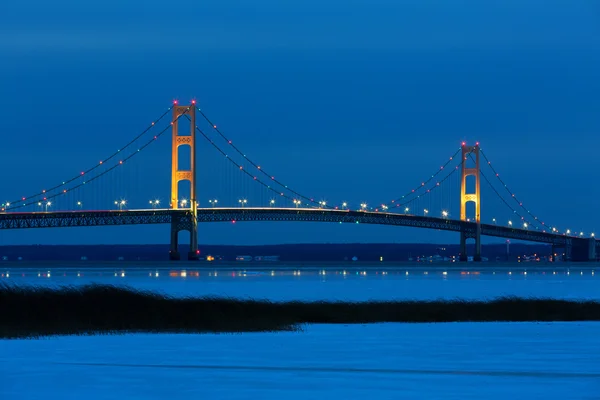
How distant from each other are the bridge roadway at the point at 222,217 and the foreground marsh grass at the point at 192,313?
5434 centimetres

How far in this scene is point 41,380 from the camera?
14.1m

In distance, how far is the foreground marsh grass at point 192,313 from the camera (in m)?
20.0

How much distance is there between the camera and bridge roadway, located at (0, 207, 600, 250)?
77500 millimetres

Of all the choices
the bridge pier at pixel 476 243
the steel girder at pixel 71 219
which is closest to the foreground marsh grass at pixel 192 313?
the steel girder at pixel 71 219

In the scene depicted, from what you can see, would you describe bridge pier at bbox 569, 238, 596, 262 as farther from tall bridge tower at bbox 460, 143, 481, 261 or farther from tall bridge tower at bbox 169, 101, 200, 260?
tall bridge tower at bbox 169, 101, 200, 260

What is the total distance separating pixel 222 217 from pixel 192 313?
61.4 metres

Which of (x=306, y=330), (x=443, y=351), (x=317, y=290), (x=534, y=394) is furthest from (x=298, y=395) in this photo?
(x=317, y=290)

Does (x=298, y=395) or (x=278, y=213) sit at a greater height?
(x=278, y=213)

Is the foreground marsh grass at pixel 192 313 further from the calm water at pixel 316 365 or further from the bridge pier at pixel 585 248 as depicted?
the bridge pier at pixel 585 248

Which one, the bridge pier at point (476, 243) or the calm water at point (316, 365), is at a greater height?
the bridge pier at point (476, 243)

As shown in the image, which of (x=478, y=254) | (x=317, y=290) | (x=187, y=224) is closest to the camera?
(x=317, y=290)

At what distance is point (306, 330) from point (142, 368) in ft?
19.4

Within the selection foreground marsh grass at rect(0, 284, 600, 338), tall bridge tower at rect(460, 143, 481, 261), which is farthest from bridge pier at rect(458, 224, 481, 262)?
foreground marsh grass at rect(0, 284, 600, 338)

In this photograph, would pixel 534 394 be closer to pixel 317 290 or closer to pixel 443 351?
pixel 443 351
